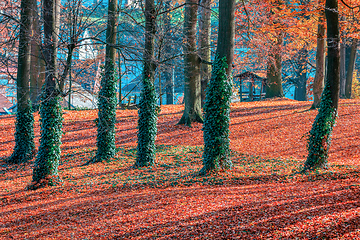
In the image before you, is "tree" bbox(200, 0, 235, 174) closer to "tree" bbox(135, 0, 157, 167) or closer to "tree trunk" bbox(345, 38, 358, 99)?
"tree" bbox(135, 0, 157, 167)

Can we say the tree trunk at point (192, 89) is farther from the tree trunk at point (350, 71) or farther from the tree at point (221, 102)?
the tree trunk at point (350, 71)

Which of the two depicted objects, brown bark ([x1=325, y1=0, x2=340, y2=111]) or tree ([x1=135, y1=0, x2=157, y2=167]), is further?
tree ([x1=135, y1=0, x2=157, y2=167])

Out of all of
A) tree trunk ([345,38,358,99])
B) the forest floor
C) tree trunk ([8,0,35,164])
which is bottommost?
the forest floor

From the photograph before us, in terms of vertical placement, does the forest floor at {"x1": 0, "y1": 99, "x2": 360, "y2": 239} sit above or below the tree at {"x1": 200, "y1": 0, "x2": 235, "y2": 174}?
below

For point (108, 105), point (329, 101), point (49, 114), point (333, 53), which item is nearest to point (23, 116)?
point (108, 105)

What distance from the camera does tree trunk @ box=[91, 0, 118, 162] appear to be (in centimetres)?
1084

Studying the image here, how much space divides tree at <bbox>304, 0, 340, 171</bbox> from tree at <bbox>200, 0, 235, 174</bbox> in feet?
7.58

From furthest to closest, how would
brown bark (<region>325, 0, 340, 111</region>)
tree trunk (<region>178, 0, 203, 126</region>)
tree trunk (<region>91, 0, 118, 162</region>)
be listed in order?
tree trunk (<region>178, 0, 203, 126</region>) → tree trunk (<region>91, 0, 118, 162</region>) → brown bark (<region>325, 0, 340, 111</region>)

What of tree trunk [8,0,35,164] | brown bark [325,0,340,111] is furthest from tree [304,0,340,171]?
tree trunk [8,0,35,164]

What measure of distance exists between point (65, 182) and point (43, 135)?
1.61 meters

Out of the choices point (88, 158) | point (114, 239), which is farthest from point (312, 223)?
point (88, 158)

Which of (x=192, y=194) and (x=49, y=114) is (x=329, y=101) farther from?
(x=49, y=114)

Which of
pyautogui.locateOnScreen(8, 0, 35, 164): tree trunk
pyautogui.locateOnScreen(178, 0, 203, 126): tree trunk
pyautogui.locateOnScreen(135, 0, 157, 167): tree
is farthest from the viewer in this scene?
pyautogui.locateOnScreen(178, 0, 203, 126): tree trunk

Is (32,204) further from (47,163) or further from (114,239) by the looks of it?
(114,239)
